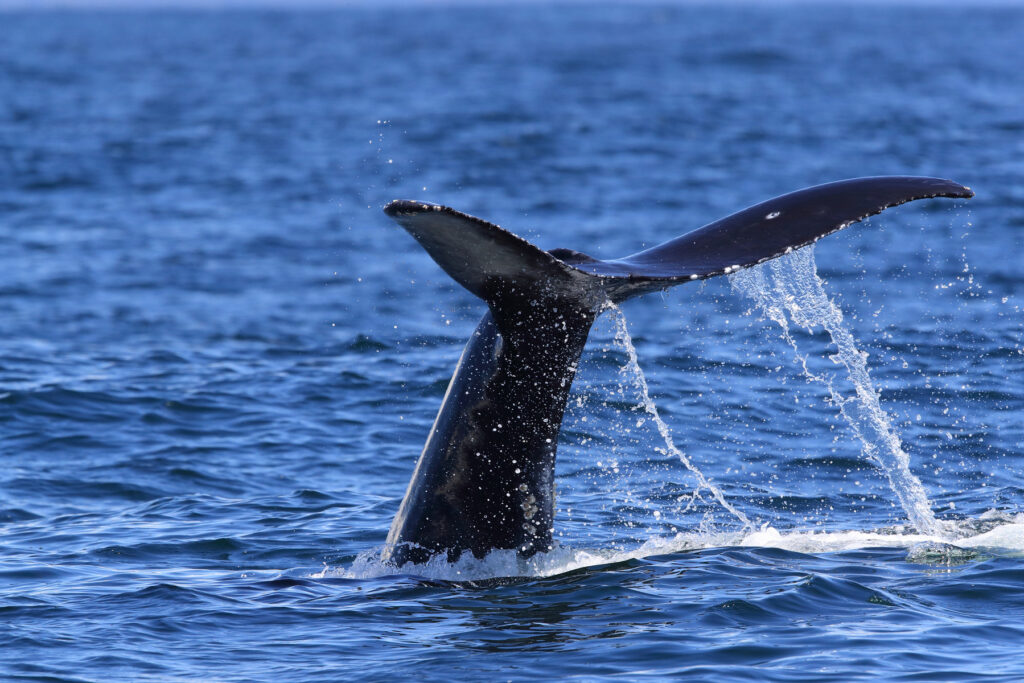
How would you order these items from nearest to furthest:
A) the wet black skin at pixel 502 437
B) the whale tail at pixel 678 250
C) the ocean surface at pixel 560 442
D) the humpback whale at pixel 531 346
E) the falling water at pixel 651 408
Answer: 1. the whale tail at pixel 678 250
2. the humpback whale at pixel 531 346
3. the wet black skin at pixel 502 437
4. the ocean surface at pixel 560 442
5. the falling water at pixel 651 408

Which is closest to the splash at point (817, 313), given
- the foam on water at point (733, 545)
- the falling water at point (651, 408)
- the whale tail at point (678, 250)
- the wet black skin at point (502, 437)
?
the foam on water at point (733, 545)

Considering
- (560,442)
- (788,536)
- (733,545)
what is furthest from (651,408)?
(560,442)

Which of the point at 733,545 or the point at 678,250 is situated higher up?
the point at 678,250

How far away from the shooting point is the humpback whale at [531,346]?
691 cm

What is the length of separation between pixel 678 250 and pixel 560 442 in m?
4.87

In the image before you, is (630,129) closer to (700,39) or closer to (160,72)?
(160,72)

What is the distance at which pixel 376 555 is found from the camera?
27.9 feet

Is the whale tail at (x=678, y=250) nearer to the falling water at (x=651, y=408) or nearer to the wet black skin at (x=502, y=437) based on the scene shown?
the wet black skin at (x=502, y=437)

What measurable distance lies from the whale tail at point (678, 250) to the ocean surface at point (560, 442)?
0.36 metres

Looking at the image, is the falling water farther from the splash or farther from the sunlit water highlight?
the splash

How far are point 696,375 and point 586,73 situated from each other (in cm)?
4907

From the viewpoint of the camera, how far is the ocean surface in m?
7.27

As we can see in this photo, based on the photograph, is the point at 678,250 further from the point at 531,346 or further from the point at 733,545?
the point at 733,545

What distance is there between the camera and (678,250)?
7.27 meters
